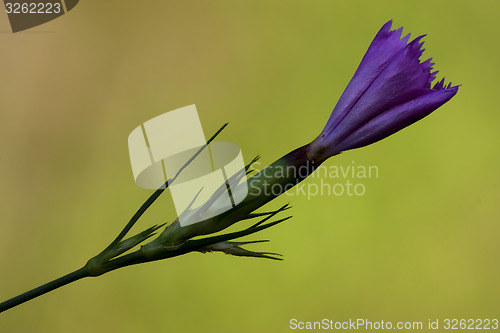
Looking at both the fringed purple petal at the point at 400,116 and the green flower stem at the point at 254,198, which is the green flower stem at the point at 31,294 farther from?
the fringed purple petal at the point at 400,116

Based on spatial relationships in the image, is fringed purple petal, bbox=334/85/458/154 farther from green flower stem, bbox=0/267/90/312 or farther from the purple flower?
green flower stem, bbox=0/267/90/312

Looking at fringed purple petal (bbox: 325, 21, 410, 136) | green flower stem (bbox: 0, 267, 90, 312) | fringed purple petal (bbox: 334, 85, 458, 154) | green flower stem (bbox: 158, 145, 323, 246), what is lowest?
green flower stem (bbox: 0, 267, 90, 312)

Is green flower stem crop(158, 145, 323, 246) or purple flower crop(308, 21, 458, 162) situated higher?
purple flower crop(308, 21, 458, 162)

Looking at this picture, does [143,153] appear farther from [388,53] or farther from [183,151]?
[388,53]

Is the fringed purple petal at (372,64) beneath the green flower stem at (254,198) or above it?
above

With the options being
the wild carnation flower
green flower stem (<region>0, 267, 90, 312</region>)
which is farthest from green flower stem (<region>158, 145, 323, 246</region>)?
green flower stem (<region>0, 267, 90, 312</region>)

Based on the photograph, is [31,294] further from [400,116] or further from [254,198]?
[400,116]

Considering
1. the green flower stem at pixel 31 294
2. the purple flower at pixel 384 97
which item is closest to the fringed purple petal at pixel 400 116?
the purple flower at pixel 384 97

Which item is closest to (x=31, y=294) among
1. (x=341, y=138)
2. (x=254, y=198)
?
(x=254, y=198)
